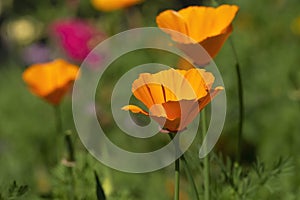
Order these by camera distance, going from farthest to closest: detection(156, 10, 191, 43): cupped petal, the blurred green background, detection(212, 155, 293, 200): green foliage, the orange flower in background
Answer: the orange flower in background
the blurred green background
detection(212, 155, 293, 200): green foliage
detection(156, 10, 191, 43): cupped petal

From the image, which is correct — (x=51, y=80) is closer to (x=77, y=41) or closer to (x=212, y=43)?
(x=212, y=43)

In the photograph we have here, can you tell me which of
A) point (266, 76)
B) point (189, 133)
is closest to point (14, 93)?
point (266, 76)

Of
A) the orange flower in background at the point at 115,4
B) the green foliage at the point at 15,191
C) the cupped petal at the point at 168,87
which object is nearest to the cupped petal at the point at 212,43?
the cupped petal at the point at 168,87

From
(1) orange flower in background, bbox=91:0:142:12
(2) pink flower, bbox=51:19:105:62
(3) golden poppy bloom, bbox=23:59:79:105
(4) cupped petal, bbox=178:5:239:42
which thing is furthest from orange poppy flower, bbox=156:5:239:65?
(2) pink flower, bbox=51:19:105:62

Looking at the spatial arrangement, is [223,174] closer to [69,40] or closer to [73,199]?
[73,199]

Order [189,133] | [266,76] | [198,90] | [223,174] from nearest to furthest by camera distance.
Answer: [198,90]
[223,174]
[189,133]
[266,76]

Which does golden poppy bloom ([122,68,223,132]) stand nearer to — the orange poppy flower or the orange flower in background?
the orange poppy flower

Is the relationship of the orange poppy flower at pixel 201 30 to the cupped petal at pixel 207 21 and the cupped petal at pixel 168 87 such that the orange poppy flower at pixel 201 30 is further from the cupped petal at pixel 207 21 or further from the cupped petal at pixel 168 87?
the cupped petal at pixel 168 87
